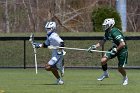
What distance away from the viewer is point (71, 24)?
164ft

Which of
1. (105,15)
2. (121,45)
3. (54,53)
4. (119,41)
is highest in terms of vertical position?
(119,41)

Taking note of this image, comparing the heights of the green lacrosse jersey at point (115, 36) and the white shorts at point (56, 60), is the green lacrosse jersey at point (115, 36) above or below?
above

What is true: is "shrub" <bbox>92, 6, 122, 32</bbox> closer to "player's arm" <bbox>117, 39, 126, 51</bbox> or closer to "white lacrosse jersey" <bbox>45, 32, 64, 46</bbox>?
"white lacrosse jersey" <bbox>45, 32, 64, 46</bbox>

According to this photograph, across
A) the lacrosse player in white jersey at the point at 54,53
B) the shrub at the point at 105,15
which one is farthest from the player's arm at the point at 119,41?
the shrub at the point at 105,15

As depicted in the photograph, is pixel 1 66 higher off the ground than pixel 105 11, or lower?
lower

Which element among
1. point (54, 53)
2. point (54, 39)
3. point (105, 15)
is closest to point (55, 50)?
point (54, 53)

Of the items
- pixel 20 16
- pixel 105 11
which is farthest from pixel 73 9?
pixel 105 11

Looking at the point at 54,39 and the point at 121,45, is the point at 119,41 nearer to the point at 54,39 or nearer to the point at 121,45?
the point at 121,45

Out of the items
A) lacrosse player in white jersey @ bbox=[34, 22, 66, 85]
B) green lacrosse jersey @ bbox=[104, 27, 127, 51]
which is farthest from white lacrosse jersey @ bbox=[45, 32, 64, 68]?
green lacrosse jersey @ bbox=[104, 27, 127, 51]

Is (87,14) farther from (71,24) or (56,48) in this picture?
(56,48)

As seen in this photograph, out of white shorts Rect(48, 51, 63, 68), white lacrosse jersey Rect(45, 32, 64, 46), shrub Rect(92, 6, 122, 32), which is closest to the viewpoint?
white shorts Rect(48, 51, 63, 68)

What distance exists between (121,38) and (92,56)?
13.6 m

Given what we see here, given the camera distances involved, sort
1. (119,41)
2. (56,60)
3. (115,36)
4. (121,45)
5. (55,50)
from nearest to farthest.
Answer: (121,45) < (119,41) < (115,36) < (56,60) < (55,50)

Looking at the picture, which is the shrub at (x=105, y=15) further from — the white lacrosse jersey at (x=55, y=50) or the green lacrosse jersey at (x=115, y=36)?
the green lacrosse jersey at (x=115, y=36)
